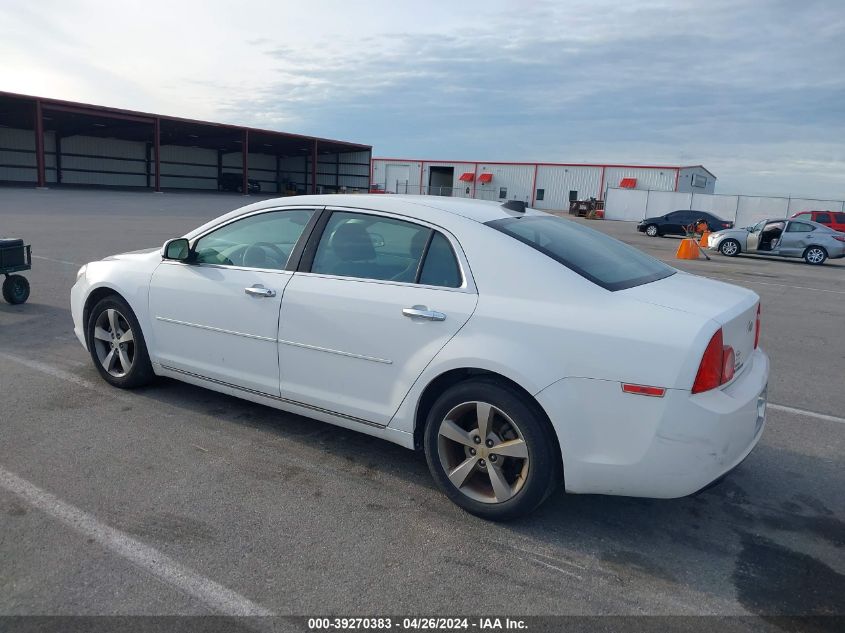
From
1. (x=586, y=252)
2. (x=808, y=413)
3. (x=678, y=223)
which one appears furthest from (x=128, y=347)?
(x=678, y=223)

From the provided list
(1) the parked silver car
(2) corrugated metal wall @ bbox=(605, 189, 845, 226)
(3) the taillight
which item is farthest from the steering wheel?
(2) corrugated metal wall @ bbox=(605, 189, 845, 226)

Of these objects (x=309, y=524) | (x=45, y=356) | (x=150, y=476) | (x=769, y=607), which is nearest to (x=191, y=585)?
(x=309, y=524)

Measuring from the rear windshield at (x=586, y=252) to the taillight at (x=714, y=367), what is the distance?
547 mm

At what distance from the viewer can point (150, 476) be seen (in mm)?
3668

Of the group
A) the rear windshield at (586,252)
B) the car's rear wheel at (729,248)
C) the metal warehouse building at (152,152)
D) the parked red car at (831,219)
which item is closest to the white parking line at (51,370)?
the rear windshield at (586,252)

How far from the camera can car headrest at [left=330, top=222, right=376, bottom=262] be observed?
3896 mm

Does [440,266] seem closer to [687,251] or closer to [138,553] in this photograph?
[138,553]

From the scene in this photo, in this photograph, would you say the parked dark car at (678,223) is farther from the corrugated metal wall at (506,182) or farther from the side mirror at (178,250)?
the side mirror at (178,250)

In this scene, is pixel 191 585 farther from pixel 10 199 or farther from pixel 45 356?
pixel 10 199

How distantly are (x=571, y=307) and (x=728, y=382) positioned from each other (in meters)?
0.83

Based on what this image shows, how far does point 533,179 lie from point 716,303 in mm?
59375

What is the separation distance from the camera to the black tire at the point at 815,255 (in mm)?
21906

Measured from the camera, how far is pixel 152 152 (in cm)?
5241

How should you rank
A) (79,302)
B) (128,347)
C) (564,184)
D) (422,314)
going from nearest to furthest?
(422,314) → (128,347) → (79,302) → (564,184)
